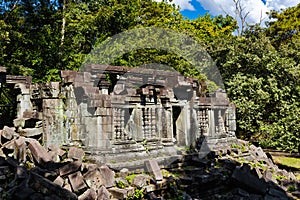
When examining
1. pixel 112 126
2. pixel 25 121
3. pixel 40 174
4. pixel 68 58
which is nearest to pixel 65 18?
pixel 68 58

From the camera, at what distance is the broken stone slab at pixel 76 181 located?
271 inches

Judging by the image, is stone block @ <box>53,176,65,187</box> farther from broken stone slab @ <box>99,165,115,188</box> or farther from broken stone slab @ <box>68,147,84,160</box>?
broken stone slab @ <box>68,147,84,160</box>

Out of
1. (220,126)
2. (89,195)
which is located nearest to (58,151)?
(89,195)

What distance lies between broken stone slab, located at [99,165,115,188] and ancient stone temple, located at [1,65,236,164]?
100 cm

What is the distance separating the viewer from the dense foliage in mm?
15492

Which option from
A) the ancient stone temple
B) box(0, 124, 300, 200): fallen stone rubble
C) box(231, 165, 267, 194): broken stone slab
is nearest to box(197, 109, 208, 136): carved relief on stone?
the ancient stone temple

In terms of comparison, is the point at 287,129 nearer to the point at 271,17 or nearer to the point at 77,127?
the point at 77,127

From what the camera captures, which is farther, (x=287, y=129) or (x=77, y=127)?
(x=287, y=129)

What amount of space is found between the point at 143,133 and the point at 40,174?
3.97 metres

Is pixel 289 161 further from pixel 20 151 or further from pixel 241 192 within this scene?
pixel 20 151

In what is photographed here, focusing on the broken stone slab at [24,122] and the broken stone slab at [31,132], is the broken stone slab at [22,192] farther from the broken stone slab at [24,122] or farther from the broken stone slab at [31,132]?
the broken stone slab at [24,122]

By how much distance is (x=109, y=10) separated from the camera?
16.8 meters

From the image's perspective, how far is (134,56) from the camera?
18500 millimetres

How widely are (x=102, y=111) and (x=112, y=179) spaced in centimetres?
202
